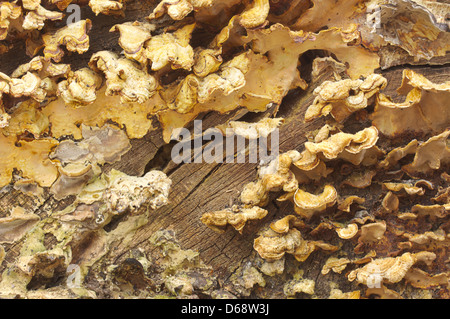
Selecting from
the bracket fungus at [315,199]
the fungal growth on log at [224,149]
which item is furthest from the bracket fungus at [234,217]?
the bracket fungus at [315,199]

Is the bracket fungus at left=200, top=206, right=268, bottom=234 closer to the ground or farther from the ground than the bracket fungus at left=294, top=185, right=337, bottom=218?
closer to the ground

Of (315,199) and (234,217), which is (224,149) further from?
(315,199)

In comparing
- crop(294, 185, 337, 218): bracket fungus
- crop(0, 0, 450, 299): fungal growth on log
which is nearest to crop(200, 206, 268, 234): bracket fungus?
crop(0, 0, 450, 299): fungal growth on log

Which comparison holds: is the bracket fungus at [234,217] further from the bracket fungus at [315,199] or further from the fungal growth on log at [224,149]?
the bracket fungus at [315,199]

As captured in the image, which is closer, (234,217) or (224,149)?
(234,217)

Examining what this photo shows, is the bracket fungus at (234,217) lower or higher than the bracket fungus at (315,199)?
lower

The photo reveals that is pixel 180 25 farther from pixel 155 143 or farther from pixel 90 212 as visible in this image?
pixel 90 212

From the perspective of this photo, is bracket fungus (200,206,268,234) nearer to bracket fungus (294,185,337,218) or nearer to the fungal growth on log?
the fungal growth on log

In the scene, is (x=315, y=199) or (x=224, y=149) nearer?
(x=315, y=199)

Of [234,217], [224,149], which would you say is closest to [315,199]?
[234,217]
